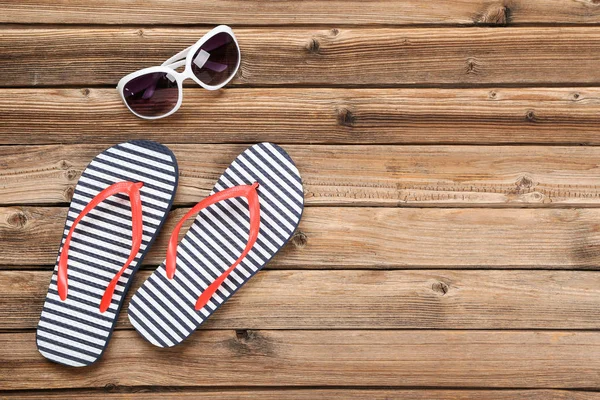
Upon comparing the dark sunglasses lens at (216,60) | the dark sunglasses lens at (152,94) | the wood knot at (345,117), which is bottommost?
the dark sunglasses lens at (152,94)

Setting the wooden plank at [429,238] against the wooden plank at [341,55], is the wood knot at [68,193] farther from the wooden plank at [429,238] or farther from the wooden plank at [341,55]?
the wooden plank at [341,55]

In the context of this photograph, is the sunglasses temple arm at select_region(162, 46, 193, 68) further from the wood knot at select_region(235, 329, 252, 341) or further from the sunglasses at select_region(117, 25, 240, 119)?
the wood knot at select_region(235, 329, 252, 341)

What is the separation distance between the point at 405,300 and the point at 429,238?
104mm

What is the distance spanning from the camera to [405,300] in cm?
94

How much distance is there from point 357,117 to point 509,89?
0.24 meters

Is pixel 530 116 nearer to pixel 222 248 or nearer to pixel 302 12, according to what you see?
pixel 302 12

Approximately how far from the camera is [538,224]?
0.94m

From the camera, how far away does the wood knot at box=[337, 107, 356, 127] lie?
3.09ft


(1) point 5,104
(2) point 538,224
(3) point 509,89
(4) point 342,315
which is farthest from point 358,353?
(1) point 5,104

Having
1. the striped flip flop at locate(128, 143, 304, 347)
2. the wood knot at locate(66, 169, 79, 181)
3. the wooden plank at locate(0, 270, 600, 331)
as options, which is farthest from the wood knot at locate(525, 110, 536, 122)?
the wood knot at locate(66, 169, 79, 181)

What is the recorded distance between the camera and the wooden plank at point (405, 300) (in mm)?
936

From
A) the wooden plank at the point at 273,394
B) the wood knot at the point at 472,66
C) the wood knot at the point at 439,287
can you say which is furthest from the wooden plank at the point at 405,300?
the wood knot at the point at 472,66

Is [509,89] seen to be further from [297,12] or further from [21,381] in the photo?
[21,381]

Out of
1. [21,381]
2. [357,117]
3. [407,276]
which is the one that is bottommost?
[21,381]
